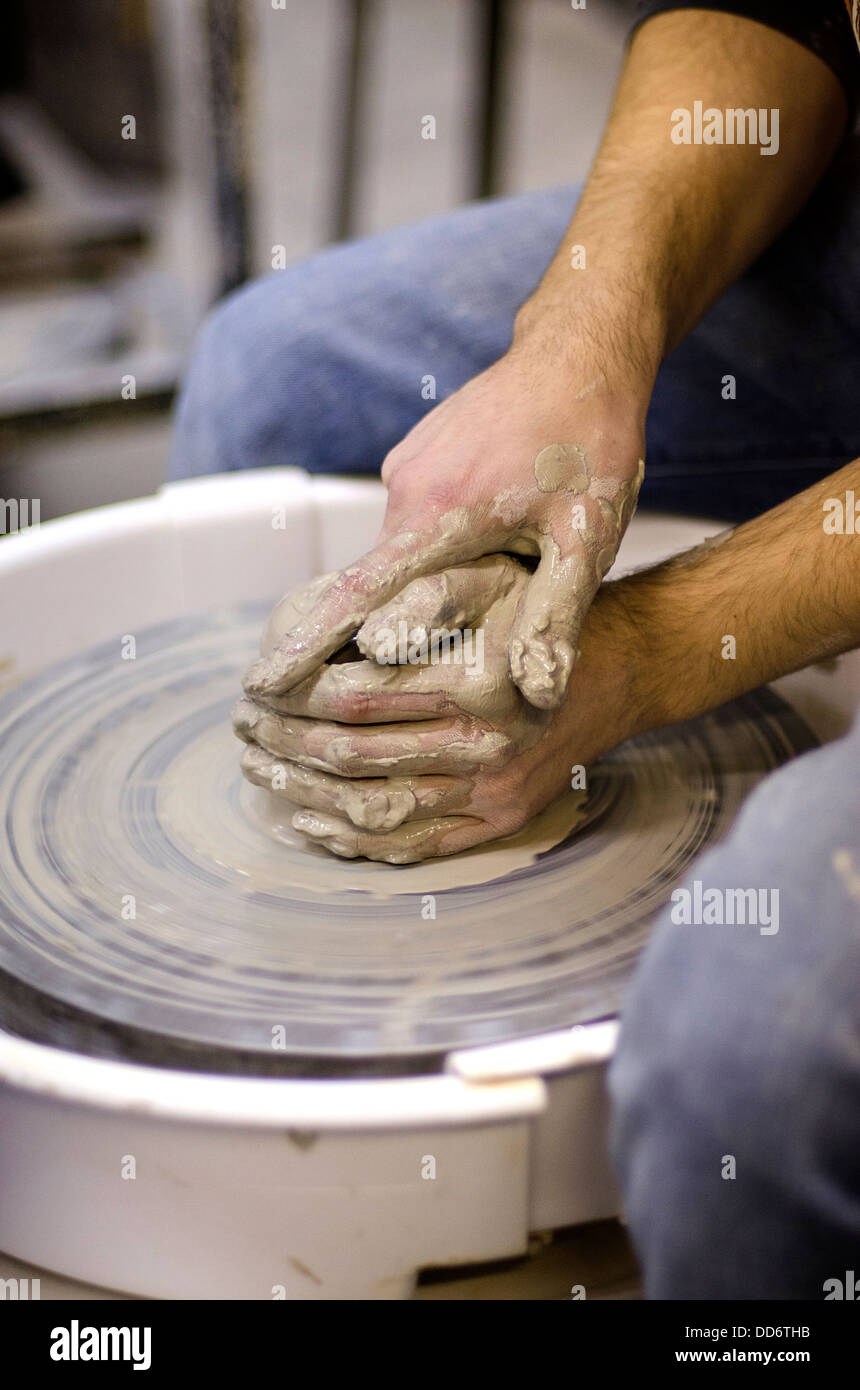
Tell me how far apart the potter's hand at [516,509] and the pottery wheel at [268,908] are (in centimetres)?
18

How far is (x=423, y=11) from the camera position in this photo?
20.7 ft

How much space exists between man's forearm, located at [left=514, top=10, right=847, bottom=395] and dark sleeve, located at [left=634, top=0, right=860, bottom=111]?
0.4 inches

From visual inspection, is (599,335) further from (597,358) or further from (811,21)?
(811,21)

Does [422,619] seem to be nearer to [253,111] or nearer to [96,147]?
[253,111]

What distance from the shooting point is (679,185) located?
120 cm

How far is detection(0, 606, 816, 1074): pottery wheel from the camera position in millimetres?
871

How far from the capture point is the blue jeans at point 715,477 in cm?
62

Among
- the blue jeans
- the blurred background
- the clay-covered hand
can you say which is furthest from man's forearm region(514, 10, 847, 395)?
the blurred background

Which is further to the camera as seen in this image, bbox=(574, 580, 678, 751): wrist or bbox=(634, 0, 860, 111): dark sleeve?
bbox=(634, 0, 860, 111): dark sleeve

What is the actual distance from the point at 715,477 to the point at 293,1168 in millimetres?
951

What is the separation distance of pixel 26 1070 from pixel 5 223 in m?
2.85

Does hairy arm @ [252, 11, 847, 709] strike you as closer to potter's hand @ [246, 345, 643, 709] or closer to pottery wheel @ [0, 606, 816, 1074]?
potter's hand @ [246, 345, 643, 709]

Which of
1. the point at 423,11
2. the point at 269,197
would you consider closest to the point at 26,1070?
the point at 269,197

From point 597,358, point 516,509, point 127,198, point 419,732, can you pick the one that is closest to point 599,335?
point 597,358
